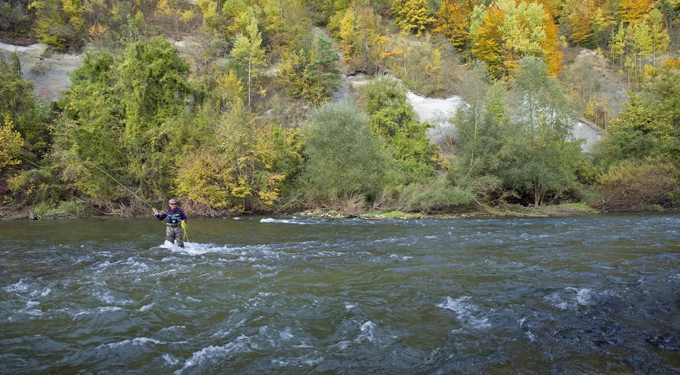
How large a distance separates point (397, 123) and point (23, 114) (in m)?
32.8

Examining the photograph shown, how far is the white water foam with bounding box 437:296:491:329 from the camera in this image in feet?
23.6

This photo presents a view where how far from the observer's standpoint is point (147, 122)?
104ft

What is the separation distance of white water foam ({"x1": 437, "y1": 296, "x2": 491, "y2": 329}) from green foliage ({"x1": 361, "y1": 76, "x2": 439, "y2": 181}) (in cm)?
2876

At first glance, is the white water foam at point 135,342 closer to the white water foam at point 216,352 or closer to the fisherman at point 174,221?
the white water foam at point 216,352

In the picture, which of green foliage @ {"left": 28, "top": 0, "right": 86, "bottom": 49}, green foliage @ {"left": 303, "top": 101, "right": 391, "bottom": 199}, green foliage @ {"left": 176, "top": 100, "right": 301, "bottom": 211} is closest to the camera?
green foliage @ {"left": 176, "top": 100, "right": 301, "bottom": 211}

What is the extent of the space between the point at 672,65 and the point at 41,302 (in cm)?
6421

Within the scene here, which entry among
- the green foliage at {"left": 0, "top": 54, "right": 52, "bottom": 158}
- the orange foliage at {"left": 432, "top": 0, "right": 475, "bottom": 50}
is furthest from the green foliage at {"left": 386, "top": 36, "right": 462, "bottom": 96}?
the green foliage at {"left": 0, "top": 54, "right": 52, "bottom": 158}

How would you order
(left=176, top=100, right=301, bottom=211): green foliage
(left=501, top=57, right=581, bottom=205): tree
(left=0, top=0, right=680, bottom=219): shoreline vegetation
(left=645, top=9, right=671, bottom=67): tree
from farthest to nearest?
(left=645, top=9, right=671, bottom=67): tree → (left=501, top=57, right=581, bottom=205): tree → (left=0, top=0, right=680, bottom=219): shoreline vegetation → (left=176, top=100, right=301, bottom=211): green foliage

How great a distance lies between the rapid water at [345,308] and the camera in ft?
19.1

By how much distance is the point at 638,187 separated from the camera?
95.5ft

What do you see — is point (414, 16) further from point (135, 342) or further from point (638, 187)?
point (135, 342)

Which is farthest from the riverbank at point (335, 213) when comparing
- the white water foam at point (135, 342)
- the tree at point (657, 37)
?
the tree at point (657, 37)

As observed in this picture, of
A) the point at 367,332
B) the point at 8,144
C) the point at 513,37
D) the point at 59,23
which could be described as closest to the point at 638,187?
the point at 513,37

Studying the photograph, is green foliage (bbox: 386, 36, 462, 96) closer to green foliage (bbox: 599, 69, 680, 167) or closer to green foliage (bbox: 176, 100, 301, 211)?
green foliage (bbox: 599, 69, 680, 167)
